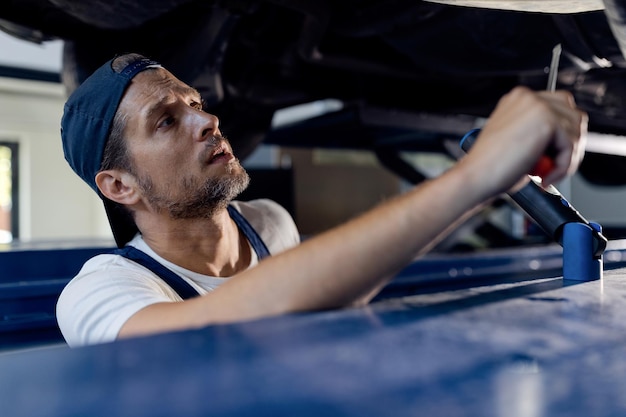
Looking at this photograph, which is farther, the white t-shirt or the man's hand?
the white t-shirt

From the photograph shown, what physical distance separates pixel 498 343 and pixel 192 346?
18 cm

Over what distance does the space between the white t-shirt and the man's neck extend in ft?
0.13

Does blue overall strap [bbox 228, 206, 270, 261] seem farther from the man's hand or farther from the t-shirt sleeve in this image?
the man's hand

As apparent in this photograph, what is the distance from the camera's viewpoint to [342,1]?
50.0 inches

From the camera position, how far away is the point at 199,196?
0.90 metres

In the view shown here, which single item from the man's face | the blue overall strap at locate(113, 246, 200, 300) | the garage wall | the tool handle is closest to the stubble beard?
the man's face

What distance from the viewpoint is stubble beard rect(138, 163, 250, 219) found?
887 millimetres

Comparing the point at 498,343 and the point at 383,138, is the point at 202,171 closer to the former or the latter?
the point at 498,343

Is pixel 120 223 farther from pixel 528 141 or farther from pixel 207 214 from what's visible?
pixel 528 141

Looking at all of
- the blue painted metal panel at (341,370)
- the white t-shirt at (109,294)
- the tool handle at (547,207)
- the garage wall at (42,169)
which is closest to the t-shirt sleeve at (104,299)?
the white t-shirt at (109,294)

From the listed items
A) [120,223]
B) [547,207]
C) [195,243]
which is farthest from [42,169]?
[547,207]

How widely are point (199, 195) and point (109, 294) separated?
0.26 metres

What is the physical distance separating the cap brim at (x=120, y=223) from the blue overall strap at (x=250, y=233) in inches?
6.6

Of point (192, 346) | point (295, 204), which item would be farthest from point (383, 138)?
point (192, 346)
